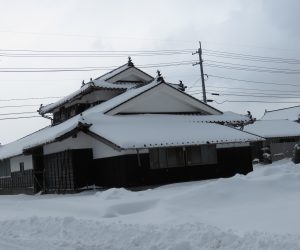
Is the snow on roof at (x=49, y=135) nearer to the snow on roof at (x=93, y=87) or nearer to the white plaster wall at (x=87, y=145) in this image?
the white plaster wall at (x=87, y=145)

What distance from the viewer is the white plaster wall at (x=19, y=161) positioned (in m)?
27.1

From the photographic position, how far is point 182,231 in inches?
332

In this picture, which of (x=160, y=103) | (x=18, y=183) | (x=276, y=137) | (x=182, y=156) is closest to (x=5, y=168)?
(x=18, y=183)

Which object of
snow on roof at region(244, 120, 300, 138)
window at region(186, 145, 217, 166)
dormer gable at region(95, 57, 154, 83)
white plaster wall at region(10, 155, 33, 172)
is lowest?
window at region(186, 145, 217, 166)

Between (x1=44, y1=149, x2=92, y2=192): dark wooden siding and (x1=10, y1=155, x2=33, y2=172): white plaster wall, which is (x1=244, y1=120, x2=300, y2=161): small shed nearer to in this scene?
(x1=10, y1=155, x2=33, y2=172): white plaster wall

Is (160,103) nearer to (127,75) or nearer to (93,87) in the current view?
(93,87)

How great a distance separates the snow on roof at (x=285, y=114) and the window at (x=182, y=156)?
3777 cm

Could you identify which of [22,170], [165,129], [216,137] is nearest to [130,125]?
[165,129]

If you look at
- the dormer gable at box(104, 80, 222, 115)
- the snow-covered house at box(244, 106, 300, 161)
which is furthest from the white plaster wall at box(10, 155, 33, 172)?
the snow-covered house at box(244, 106, 300, 161)

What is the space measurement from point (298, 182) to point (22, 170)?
18.9 meters

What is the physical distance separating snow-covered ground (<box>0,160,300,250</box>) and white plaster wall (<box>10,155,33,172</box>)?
39.7 ft

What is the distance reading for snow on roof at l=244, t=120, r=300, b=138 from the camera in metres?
46.1

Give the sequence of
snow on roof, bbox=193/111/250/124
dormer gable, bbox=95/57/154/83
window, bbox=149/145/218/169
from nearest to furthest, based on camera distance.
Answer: window, bbox=149/145/218/169
snow on roof, bbox=193/111/250/124
dormer gable, bbox=95/57/154/83

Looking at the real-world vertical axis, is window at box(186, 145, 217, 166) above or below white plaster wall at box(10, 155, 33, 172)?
below
